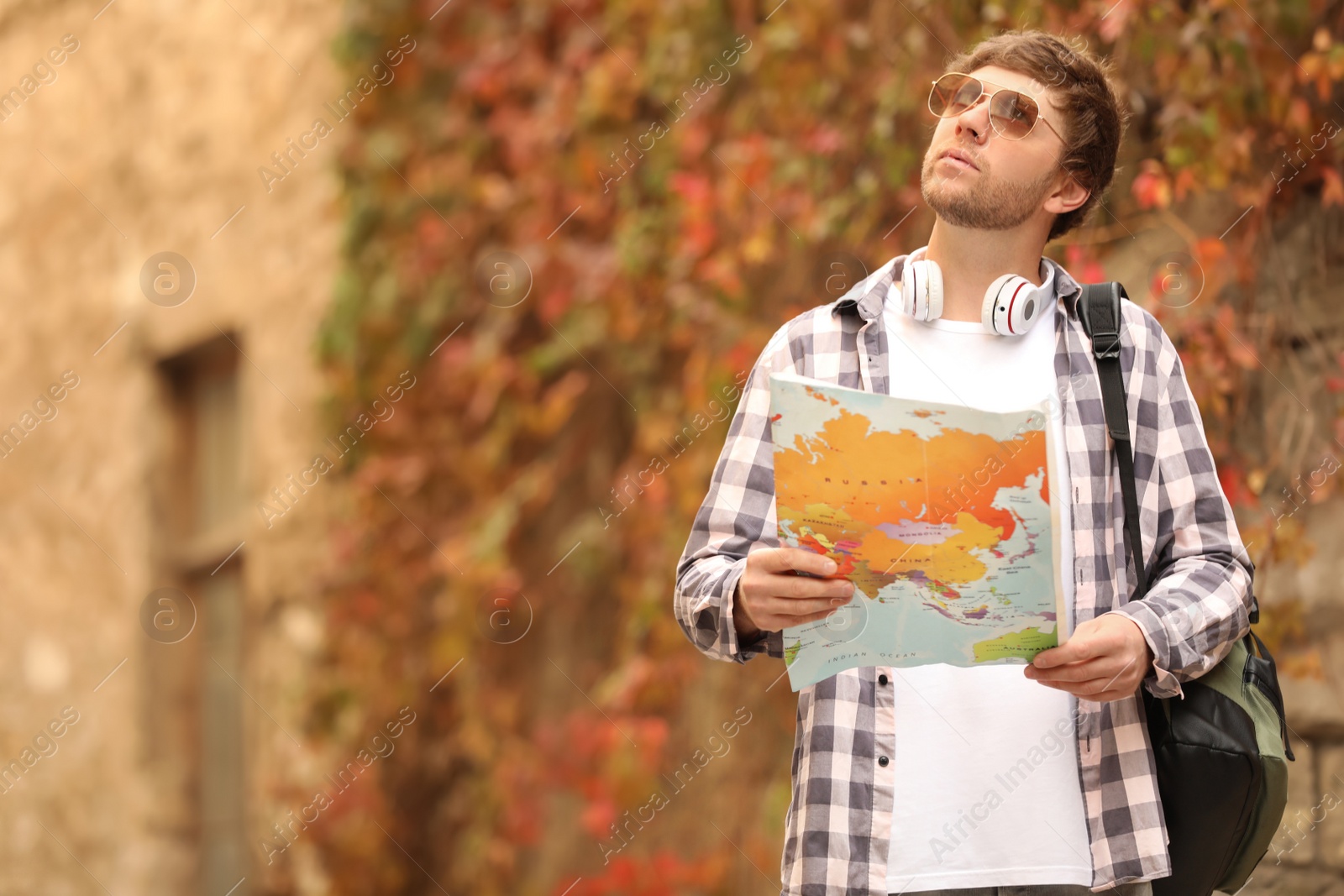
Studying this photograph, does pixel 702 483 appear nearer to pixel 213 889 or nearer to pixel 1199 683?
pixel 1199 683

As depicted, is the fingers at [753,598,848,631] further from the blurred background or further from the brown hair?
the blurred background

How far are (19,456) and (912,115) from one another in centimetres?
526

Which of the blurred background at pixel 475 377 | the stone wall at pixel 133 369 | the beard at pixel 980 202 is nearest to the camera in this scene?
the beard at pixel 980 202

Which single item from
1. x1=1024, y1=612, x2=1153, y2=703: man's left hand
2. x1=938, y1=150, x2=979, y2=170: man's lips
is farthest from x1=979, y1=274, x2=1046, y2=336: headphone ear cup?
x1=1024, y1=612, x2=1153, y2=703: man's left hand

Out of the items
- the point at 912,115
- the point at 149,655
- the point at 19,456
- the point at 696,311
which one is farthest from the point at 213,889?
the point at 912,115

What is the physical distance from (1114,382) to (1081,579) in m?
0.24

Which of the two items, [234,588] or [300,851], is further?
[234,588]

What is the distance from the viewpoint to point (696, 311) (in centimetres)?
371

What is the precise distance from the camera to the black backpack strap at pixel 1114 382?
5.31 ft

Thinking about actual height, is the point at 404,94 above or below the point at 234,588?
above

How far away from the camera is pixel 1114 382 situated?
1.66m

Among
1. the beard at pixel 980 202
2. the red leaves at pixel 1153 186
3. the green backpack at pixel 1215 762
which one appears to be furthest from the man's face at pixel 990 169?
the red leaves at pixel 1153 186

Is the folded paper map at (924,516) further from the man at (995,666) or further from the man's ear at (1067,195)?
the man's ear at (1067,195)

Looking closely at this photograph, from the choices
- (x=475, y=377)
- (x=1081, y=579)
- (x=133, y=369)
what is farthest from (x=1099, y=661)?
(x=133, y=369)
